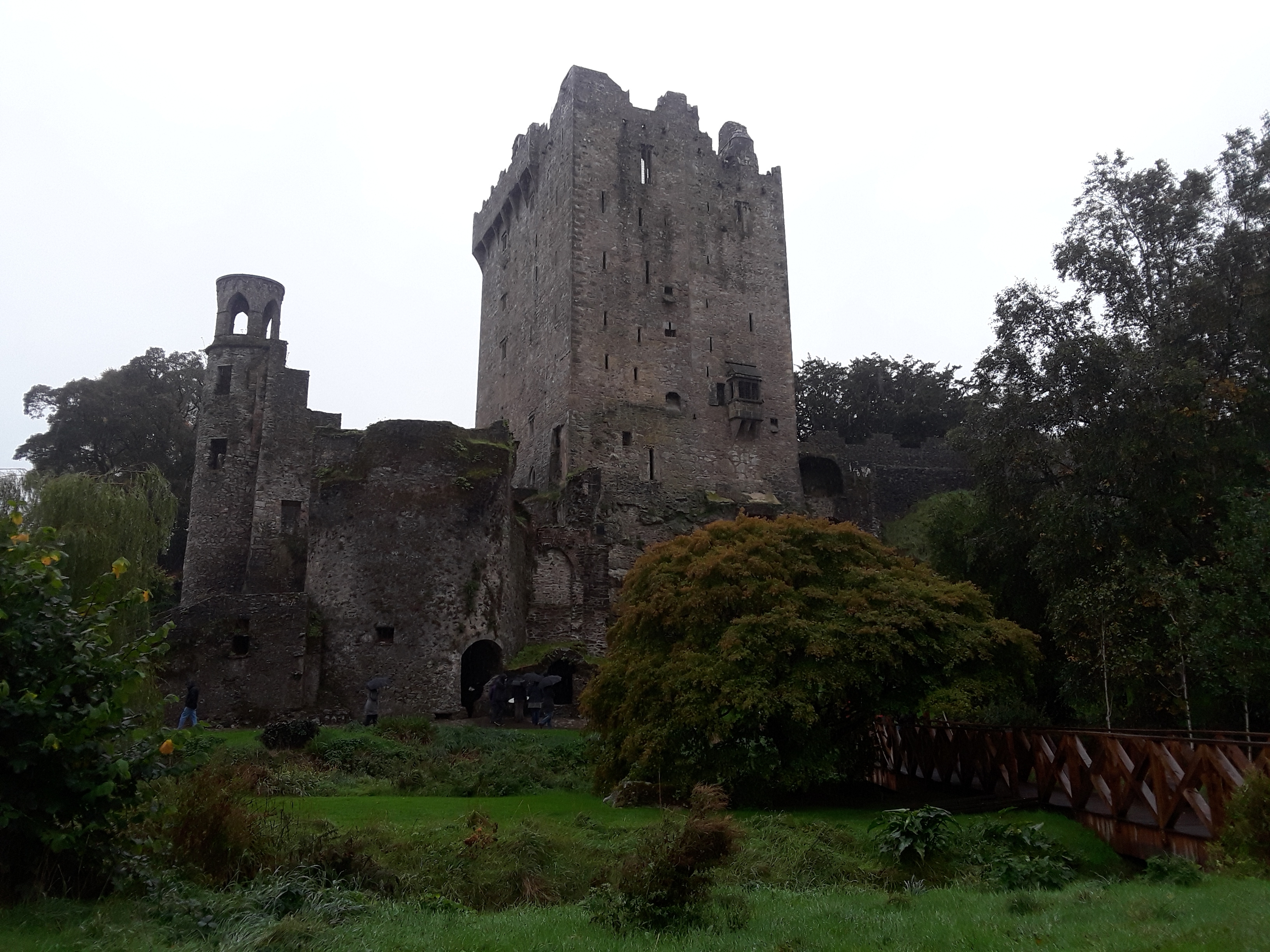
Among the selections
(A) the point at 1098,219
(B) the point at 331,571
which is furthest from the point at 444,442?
(A) the point at 1098,219

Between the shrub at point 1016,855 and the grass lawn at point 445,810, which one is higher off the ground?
the grass lawn at point 445,810

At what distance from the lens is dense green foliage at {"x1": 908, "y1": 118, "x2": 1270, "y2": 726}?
1619 centimetres

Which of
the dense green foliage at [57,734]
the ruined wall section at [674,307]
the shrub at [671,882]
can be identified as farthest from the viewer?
the ruined wall section at [674,307]

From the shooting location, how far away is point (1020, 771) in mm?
14156

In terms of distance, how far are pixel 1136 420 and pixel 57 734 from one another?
57.4 feet

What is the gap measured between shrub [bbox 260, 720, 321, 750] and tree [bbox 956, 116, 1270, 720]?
13.8 metres

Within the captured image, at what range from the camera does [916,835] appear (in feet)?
34.0

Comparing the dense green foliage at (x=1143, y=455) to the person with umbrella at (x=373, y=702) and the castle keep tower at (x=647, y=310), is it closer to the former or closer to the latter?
the person with umbrella at (x=373, y=702)

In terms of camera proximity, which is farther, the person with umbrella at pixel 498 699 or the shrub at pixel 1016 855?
the person with umbrella at pixel 498 699

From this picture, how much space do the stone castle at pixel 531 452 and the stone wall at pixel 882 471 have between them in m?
0.23

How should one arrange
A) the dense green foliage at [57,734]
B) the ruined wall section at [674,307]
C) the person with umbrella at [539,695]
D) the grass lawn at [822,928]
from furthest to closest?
the ruined wall section at [674,307] < the person with umbrella at [539,695] < the dense green foliage at [57,734] < the grass lawn at [822,928]

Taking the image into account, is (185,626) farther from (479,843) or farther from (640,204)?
(640,204)

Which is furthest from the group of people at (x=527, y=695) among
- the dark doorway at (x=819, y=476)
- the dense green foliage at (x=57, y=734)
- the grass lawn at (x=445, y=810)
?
the dark doorway at (x=819, y=476)

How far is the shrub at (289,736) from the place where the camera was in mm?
17734
